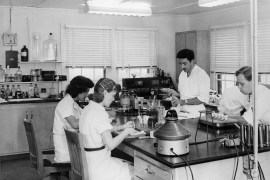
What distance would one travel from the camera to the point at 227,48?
7281 millimetres

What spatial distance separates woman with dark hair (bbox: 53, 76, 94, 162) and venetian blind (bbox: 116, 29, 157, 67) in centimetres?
385

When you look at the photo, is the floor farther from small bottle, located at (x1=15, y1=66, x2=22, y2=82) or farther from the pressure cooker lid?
the pressure cooker lid

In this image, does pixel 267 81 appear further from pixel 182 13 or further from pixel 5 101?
pixel 5 101

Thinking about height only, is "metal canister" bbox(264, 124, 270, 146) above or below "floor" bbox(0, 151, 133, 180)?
above

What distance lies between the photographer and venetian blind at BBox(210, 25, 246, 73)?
22.9 feet

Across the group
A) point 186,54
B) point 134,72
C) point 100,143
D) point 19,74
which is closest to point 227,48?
point 134,72

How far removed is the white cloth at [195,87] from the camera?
194 inches

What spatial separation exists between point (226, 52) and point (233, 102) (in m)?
2.69

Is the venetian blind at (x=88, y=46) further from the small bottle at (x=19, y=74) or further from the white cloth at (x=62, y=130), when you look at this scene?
the white cloth at (x=62, y=130)

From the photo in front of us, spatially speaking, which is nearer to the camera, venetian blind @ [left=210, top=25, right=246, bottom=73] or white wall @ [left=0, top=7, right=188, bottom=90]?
white wall @ [left=0, top=7, right=188, bottom=90]

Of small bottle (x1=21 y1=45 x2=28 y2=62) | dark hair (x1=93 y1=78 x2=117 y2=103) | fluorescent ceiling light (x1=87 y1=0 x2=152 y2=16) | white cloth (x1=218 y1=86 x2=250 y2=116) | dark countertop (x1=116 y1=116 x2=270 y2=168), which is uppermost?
fluorescent ceiling light (x1=87 y1=0 x2=152 y2=16)

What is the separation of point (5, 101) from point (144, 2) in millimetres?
2977

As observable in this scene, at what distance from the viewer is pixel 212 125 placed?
12.0 ft

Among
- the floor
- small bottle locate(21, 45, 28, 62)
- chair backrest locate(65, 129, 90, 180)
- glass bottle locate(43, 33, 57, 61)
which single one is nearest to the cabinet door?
glass bottle locate(43, 33, 57, 61)
